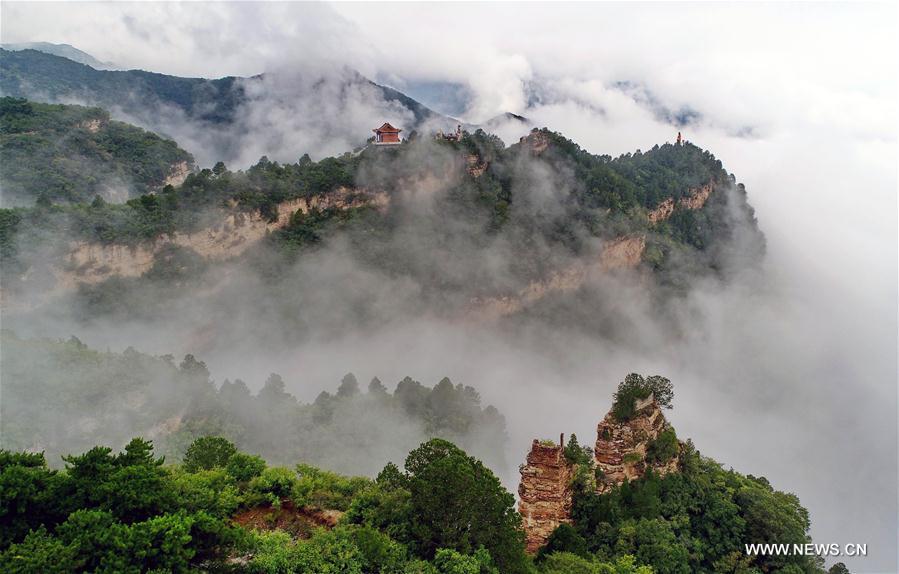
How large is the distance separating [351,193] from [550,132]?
40.1 meters

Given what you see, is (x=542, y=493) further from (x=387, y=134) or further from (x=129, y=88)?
(x=129, y=88)

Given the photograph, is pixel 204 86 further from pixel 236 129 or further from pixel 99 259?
pixel 99 259

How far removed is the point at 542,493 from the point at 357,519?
10509 millimetres

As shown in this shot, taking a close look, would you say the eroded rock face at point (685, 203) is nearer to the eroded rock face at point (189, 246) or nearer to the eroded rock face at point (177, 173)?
the eroded rock face at point (189, 246)

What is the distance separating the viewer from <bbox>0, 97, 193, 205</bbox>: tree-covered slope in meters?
→ 70.5

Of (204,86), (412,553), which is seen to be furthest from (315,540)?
(204,86)

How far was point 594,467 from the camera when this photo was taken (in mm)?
30609

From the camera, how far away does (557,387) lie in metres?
84.9

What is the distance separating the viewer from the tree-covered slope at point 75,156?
70.5 meters

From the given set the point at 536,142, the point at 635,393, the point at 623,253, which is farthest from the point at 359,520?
the point at 536,142

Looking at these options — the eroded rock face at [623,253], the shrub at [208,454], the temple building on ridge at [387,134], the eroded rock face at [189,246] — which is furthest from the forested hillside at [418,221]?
the shrub at [208,454]

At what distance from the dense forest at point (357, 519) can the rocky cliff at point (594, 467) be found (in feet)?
2.03

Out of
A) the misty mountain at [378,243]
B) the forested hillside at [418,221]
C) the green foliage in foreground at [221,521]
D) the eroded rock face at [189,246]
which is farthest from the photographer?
the forested hillside at [418,221]

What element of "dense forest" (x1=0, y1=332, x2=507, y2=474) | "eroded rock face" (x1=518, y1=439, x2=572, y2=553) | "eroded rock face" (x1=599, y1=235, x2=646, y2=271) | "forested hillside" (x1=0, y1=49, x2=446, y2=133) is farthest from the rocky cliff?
"forested hillside" (x1=0, y1=49, x2=446, y2=133)
